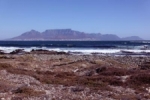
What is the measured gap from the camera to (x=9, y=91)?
63.2 ft

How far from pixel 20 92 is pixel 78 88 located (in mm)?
4134

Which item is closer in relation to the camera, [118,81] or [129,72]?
[118,81]

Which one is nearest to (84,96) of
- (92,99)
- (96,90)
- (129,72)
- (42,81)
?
(92,99)

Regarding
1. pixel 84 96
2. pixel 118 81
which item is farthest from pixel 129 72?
pixel 84 96

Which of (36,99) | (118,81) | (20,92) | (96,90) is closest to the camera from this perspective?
(36,99)

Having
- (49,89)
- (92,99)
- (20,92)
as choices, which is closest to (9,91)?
(20,92)

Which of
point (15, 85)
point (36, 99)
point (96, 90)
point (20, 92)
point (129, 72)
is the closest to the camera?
point (36, 99)

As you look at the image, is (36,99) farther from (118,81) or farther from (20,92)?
(118,81)

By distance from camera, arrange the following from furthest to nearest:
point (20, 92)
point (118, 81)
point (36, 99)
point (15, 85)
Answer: point (118, 81), point (15, 85), point (20, 92), point (36, 99)

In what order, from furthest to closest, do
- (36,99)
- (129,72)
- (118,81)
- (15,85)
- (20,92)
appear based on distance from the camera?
(129,72) → (118,81) → (15,85) → (20,92) → (36,99)

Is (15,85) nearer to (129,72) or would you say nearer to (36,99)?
(36,99)

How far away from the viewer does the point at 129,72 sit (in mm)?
28438

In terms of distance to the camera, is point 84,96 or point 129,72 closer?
point 84,96

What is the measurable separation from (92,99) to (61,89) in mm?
4060
